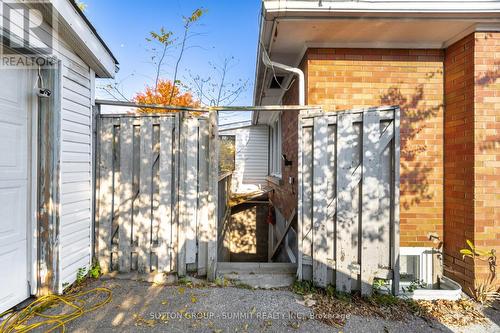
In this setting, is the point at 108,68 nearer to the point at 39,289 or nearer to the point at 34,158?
the point at 34,158

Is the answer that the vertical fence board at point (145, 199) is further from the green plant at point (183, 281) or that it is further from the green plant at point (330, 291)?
the green plant at point (330, 291)

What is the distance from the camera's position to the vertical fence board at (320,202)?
110 inches

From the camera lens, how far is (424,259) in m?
3.26

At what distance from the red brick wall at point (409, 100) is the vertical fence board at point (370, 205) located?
2.65ft

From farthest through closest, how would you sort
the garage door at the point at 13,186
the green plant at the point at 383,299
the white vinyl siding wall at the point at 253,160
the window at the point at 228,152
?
the window at the point at 228,152 → the white vinyl siding wall at the point at 253,160 → the green plant at the point at 383,299 → the garage door at the point at 13,186

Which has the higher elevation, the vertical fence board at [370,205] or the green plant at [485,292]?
the vertical fence board at [370,205]

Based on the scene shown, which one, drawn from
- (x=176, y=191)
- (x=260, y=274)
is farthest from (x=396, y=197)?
(x=176, y=191)

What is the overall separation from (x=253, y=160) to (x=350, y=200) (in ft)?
26.1

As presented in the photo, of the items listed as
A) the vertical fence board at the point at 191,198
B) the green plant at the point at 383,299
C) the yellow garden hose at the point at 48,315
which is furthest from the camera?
the vertical fence board at the point at 191,198

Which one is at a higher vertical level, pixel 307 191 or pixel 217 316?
pixel 307 191

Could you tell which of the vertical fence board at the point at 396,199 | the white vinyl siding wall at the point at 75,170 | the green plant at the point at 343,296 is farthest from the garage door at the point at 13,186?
the vertical fence board at the point at 396,199

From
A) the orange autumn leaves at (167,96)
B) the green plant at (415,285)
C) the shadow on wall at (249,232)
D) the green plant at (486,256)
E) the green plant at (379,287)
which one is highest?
the orange autumn leaves at (167,96)

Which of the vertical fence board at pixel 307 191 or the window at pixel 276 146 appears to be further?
the window at pixel 276 146

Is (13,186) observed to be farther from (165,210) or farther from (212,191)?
(212,191)
